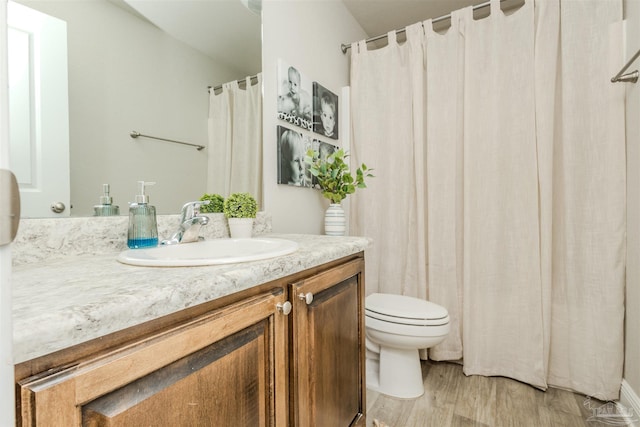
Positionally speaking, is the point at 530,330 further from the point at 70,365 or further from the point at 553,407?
the point at 70,365

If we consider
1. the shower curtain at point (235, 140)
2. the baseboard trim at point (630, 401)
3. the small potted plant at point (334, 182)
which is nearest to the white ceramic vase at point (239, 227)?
the shower curtain at point (235, 140)

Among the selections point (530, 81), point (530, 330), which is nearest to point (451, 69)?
point (530, 81)

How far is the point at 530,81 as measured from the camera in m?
1.75

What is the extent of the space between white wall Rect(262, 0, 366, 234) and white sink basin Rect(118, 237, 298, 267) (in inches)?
18.5

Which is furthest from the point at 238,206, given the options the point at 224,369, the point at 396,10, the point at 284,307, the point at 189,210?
the point at 396,10

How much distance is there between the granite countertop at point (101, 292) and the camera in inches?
14.3

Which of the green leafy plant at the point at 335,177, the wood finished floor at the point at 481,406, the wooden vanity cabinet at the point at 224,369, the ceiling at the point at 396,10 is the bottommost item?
the wood finished floor at the point at 481,406

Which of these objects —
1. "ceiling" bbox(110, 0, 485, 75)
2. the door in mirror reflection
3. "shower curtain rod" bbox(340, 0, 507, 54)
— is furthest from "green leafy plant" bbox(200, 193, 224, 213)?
"shower curtain rod" bbox(340, 0, 507, 54)

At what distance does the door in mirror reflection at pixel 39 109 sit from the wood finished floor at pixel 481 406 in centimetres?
152

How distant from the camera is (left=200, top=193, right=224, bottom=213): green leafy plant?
4.09 feet

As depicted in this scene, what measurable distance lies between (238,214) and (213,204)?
11 cm

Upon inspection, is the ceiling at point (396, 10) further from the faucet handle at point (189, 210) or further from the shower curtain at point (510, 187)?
the faucet handle at point (189, 210)

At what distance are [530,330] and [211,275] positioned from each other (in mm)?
1852

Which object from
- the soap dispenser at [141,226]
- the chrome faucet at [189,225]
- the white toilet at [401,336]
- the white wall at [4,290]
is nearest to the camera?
the white wall at [4,290]
